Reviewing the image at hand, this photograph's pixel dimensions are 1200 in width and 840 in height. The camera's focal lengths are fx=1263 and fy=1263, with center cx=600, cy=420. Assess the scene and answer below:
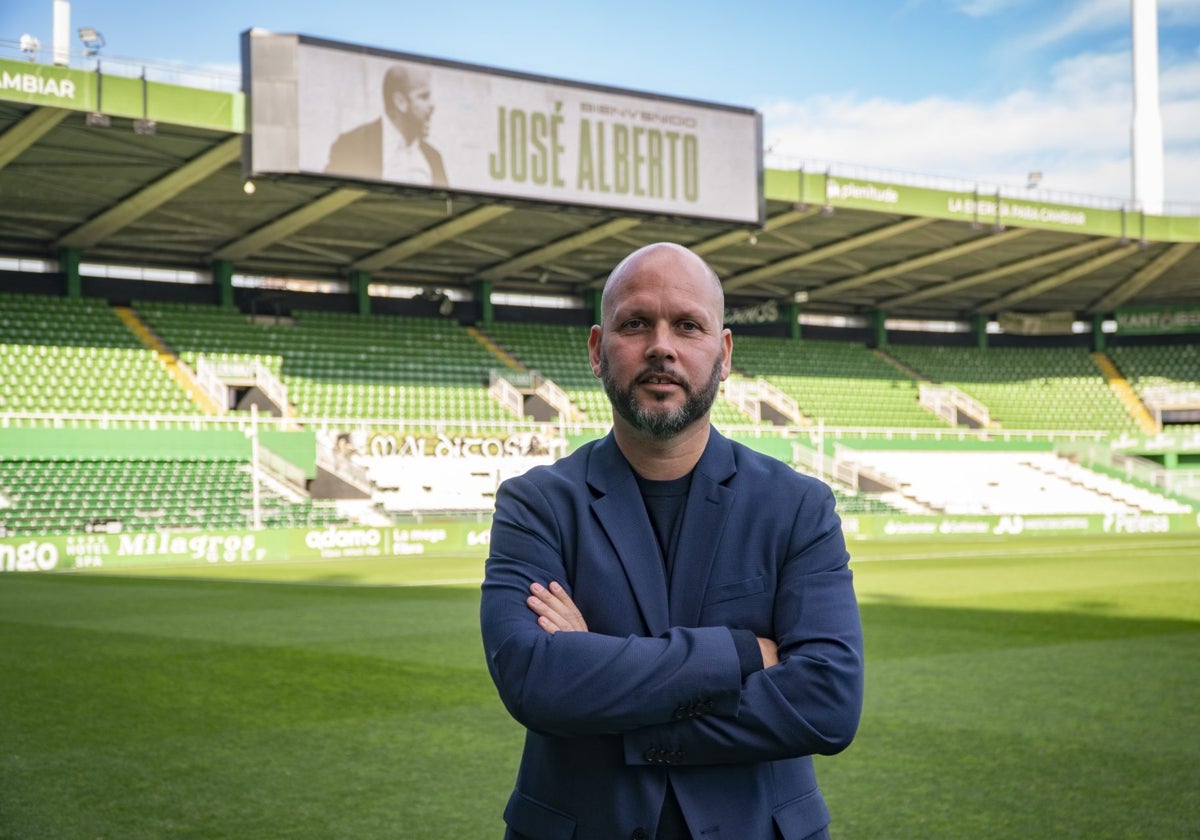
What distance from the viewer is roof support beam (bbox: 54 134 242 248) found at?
32375mm

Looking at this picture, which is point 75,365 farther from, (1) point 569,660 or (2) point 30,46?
(1) point 569,660

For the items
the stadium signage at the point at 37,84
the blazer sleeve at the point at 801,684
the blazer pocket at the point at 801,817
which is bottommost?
the blazer pocket at the point at 801,817

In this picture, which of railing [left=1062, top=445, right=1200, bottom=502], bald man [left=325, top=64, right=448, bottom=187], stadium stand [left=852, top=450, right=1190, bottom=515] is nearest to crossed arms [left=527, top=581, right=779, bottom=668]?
bald man [left=325, top=64, right=448, bottom=187]

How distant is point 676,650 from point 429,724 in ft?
20.1

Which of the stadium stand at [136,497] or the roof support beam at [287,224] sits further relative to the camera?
the roof support beam at [287,224]

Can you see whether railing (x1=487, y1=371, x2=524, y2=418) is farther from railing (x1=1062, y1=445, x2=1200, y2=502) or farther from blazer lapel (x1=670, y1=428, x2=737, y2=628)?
blazer lapel (x1=670, y1=428, x2=737, y2=628)

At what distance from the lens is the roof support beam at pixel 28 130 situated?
29203 mm

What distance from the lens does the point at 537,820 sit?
2.54m

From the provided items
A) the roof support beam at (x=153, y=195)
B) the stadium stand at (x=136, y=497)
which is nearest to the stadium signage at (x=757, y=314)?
the roof support beam at (x=153, y=195)

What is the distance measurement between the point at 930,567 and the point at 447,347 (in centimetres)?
2474

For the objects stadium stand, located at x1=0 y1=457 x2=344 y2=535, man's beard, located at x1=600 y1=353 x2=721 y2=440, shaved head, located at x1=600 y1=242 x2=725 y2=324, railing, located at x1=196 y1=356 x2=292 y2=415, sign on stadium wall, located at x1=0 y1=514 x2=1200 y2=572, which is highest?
railing, located at x1=196 y1=356 x2=292 y2=415

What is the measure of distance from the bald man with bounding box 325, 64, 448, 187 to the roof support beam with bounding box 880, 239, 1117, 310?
1057 inches

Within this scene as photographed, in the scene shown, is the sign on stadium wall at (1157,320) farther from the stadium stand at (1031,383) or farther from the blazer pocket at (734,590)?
the blazer pocket at (734,590)

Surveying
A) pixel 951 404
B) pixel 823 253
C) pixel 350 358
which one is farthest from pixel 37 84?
pixel 951 404
